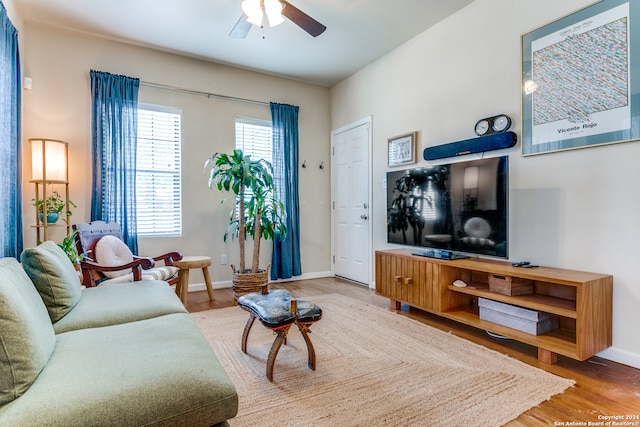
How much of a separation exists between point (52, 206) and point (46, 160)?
0.45 m

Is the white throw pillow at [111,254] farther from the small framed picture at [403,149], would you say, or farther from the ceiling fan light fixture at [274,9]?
the small framed picture at [403,149]

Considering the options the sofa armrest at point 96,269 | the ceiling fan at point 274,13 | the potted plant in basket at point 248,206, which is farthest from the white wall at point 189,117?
the ceiling fan at point 274,13

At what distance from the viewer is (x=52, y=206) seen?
10.6 ft

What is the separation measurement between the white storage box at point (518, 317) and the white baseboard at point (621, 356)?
30 cm

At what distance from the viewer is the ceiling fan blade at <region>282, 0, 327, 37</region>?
8.19ft

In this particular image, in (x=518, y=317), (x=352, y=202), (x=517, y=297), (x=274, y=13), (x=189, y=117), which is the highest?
(x=274, y=13)

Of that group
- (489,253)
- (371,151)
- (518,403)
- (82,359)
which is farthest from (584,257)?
(82,359)

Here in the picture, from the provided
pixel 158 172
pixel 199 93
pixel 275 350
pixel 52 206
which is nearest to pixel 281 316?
pixel 275 350

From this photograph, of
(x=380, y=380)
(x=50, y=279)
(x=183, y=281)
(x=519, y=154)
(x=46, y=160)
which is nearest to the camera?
(x=50, y=279)

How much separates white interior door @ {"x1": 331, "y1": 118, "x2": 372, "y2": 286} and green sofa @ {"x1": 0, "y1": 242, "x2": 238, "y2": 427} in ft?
10.3

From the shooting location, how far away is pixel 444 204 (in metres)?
2.95

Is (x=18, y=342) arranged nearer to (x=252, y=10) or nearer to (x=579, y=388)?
(x=252, y=10)

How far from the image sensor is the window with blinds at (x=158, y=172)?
12.8 ft

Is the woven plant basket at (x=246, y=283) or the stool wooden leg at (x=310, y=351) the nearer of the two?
the stool wooden leg at (x=310, y=351)
